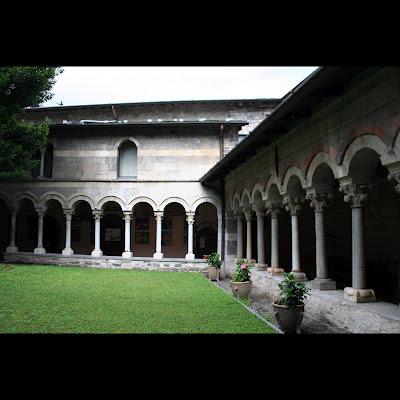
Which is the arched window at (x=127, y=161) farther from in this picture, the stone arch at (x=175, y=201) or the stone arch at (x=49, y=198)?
the stone arch at (x=49, y=198)

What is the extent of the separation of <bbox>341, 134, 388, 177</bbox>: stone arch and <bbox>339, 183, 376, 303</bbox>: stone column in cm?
32

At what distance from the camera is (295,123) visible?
7930mm

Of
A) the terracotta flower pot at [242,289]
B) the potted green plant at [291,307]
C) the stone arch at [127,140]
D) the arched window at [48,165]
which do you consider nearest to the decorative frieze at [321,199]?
the potted green plant at [291,307]

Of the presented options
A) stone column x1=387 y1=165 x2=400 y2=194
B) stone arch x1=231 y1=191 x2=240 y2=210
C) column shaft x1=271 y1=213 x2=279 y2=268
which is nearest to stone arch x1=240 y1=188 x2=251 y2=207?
stone arch x1=231 y1=191 x2=240 y2=210

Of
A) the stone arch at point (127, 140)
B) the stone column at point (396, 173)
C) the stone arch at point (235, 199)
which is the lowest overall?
the stone column at point (396, 173)

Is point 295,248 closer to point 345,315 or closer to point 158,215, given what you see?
point 345,315

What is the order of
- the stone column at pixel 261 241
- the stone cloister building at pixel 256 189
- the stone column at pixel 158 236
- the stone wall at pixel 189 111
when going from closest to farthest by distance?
the stone cloister building at pixel 256 189
the stone column at pixel 261 241
the stone column at pixel 158 236
the stone wall at pixel 189 111

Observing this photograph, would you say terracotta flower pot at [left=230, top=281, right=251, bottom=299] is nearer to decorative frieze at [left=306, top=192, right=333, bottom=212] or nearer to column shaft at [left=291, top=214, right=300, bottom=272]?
column shaft at [left=291, top=214, right=300, bottom=272]

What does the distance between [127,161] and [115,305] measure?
999 centimetres

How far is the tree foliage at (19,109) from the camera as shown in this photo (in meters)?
13.2

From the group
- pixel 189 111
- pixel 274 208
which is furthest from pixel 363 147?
pixel 189 111

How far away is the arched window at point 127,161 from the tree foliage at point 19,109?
3381 millimetres

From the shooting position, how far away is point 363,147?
5551 mm

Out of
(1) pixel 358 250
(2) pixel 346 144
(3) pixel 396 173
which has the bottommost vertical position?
(1) pixel 358 250
